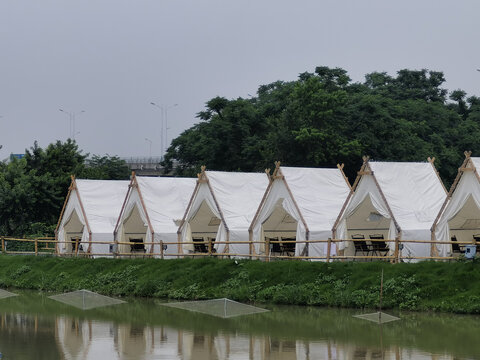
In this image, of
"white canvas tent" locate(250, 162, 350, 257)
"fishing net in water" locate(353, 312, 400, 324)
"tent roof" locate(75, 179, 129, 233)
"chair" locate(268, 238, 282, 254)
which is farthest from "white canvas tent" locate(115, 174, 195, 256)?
"fishing net in water" locate(353, 312, 400, 324)

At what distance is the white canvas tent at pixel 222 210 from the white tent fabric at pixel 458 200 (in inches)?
288

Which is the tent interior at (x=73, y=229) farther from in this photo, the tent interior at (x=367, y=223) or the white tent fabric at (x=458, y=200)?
the white tent fabric at (x=458, y=200)

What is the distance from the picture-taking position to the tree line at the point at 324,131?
48969 millimetres

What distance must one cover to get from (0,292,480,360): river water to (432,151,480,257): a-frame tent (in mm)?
5794

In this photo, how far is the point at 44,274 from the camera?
34.6m

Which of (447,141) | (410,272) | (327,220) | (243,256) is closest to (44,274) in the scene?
(243,256)

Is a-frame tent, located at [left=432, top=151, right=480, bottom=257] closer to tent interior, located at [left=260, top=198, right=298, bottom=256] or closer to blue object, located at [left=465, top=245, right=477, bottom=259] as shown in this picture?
blue object, located at [left=465, top=245, right=477, bottom=259]

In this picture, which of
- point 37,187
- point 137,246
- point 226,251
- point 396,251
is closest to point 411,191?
point 396,251

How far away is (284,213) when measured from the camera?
3356 cm

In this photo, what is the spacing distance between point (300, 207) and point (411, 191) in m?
3.88

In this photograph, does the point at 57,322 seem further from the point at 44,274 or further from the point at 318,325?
the point at 44,274

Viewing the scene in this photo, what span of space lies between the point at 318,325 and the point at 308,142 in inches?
1115

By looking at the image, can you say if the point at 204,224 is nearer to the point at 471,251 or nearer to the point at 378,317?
the point at 471,251

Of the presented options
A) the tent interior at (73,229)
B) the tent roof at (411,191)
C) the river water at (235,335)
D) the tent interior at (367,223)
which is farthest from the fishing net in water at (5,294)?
the tent roof at (411,191)
